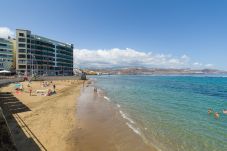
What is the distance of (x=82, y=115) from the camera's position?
→ 20219 millimetres

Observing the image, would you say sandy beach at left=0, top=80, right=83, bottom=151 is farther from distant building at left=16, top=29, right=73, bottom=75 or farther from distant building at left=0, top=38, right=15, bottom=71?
distant building at left=0, top=38, right=15, bottom=71

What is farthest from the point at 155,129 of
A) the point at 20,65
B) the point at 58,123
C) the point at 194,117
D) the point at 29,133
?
the point at 20,65

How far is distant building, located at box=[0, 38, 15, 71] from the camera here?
283ft

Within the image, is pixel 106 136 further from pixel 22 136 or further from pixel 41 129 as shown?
pixel 22 136

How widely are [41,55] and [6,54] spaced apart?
17.8 m

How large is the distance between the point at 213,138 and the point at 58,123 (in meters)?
13.8

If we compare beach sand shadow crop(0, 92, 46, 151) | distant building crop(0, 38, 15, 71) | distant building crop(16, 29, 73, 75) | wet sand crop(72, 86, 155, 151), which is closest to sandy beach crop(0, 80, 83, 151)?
beach sand shadow crop(0, 92, 46, 151)

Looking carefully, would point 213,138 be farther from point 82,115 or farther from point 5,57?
point 5,57

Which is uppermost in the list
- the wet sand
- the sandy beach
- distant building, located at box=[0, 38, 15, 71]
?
distant building, located at box=[0, 38, 15, 71]

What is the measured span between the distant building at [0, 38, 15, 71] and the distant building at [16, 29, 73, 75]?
475 centimetres

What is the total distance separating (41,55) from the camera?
100875mm

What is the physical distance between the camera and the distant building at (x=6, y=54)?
8612 cm

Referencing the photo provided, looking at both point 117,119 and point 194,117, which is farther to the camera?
point 194,117

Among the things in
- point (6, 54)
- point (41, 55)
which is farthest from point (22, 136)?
point (41, 55)
